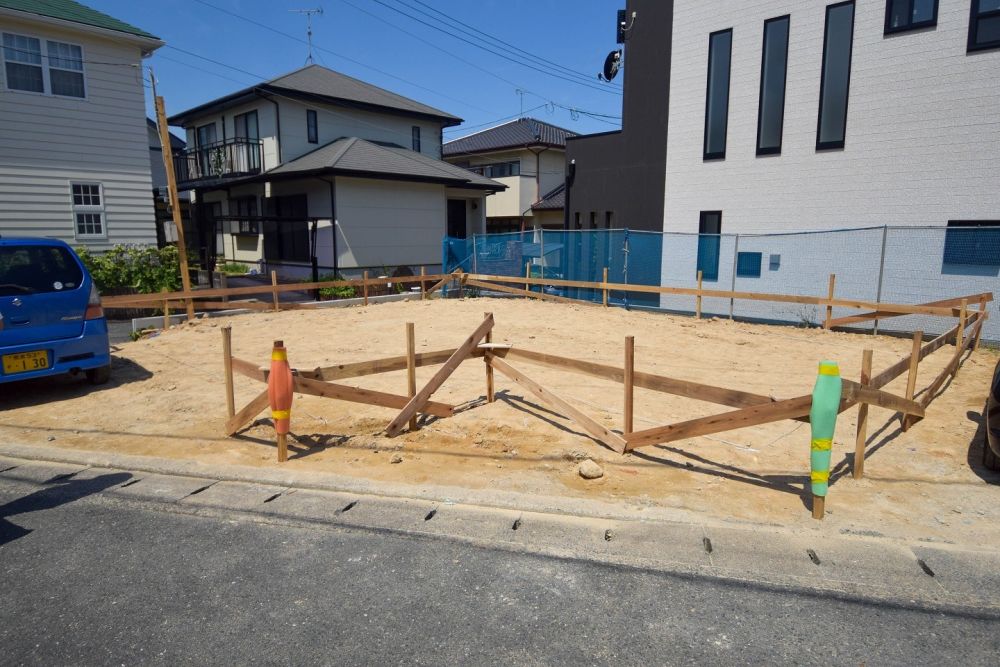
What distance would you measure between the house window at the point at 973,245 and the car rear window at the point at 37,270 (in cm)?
1475

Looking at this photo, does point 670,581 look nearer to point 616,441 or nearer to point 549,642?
point 549,642

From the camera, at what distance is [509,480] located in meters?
5.39

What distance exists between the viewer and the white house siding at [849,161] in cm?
1293

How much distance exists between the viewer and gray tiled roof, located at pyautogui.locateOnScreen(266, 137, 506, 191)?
20.7 metres

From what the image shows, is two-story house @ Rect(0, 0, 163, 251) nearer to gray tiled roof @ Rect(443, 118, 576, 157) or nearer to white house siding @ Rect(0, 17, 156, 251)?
white house siding @ Rect(0, 17, 156, 251)

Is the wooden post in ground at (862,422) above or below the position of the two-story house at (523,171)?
below

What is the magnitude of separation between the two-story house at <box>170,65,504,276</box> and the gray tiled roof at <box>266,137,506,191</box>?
0.06m

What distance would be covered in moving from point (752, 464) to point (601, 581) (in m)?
2.65

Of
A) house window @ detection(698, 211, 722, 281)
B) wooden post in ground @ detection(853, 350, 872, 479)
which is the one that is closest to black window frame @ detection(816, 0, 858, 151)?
house window @ detection(698, 211, 722, 281)

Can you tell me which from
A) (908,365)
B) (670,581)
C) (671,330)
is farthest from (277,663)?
(671,330)

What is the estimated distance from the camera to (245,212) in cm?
2553

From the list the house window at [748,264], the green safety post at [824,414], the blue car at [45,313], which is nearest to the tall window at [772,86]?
the house window at [748,264]

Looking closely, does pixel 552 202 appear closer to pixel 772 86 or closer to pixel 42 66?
pixel 772 86

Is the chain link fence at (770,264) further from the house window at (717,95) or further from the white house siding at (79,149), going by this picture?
the white house siding at (79,149)
